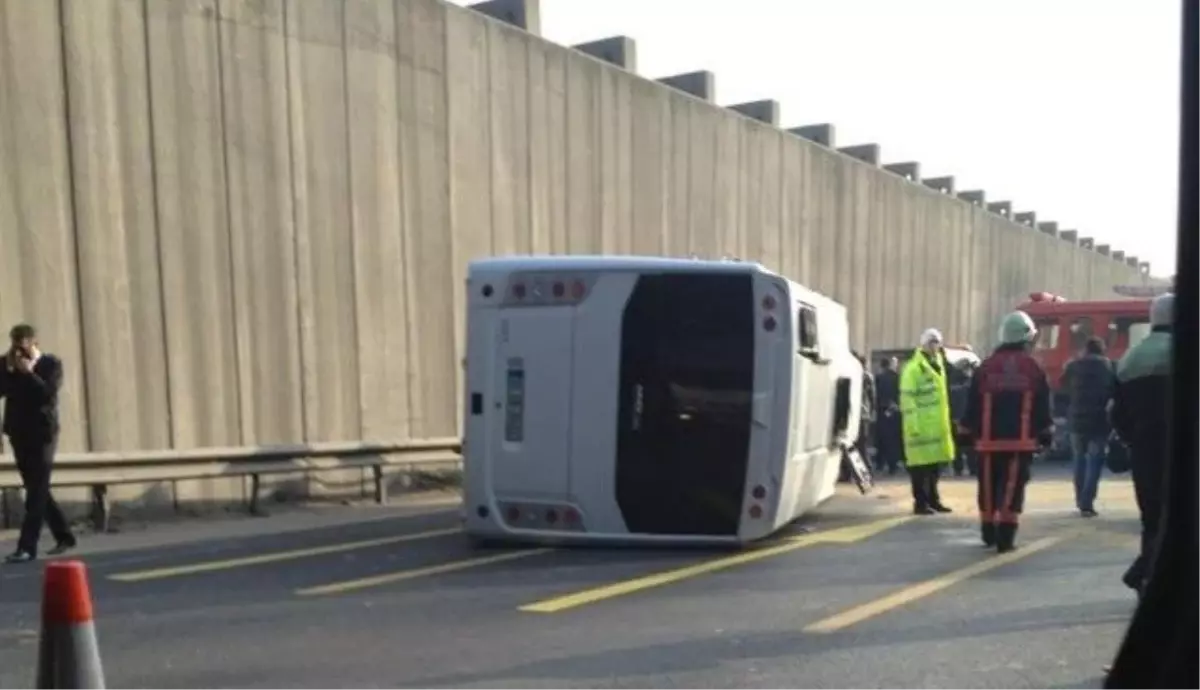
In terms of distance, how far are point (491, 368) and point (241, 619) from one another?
3.01 m

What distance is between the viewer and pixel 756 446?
8.54 metres

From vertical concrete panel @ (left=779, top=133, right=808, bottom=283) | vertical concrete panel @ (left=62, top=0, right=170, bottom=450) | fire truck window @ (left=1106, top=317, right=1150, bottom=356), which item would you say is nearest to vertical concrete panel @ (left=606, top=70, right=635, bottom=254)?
vertical concrete panel @ (left=779, top=133, right=808, bottom=283)

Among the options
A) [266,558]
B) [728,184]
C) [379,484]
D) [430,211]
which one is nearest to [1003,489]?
[266,558]

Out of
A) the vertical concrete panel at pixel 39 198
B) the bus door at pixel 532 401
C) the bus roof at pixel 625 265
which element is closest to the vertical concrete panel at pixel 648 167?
the vertical concrete panel at pixel 39 198

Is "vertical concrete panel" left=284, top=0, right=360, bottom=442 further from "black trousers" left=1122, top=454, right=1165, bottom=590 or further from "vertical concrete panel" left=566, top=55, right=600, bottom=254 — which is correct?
"black trousers" left=1122, top=454, right=1165, bottom=590

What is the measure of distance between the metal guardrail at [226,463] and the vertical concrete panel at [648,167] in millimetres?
6442

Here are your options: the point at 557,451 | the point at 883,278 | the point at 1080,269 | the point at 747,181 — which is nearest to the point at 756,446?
the point at 557,451

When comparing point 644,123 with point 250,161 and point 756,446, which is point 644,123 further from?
point 756,446

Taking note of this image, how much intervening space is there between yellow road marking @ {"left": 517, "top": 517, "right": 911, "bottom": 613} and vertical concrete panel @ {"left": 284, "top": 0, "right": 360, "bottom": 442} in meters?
6.22

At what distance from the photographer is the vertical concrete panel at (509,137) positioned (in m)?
16.0

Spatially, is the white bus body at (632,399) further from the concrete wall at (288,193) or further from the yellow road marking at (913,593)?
the concrete wall at (288,193)

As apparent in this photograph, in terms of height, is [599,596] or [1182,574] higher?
[1182,574]

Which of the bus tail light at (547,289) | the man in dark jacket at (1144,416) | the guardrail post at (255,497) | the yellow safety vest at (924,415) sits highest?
the bus tail light at (547,289)

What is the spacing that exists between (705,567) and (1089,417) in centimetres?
518
